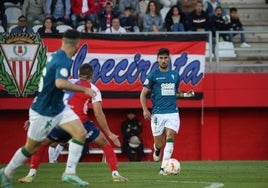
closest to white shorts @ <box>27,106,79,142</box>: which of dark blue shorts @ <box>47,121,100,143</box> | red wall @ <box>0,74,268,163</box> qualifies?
dark blue shorts @ <box>47,121,100,143</box>

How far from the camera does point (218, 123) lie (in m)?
27.9

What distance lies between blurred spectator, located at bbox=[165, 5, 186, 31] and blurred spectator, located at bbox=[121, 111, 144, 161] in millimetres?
2982

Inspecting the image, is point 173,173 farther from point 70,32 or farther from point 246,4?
point 246,4

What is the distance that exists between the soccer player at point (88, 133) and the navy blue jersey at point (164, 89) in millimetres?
2297

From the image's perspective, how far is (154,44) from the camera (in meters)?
26.6

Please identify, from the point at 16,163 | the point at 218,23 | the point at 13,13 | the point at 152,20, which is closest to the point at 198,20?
the point at 218,23

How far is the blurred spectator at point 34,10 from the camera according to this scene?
27.9 metres

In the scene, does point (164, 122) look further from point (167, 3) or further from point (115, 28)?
point (167, 3)

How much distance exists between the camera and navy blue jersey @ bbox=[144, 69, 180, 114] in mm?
18078

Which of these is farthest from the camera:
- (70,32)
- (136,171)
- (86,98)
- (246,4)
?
(246,4)

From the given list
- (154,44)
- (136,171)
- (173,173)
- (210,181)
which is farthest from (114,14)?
(210,181)

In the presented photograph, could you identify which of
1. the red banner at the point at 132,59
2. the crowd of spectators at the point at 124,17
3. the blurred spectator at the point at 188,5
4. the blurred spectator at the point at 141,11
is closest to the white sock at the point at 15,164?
the red banner at the point at 132,59

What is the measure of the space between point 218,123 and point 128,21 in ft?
13.7

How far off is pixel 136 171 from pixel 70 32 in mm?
6291
